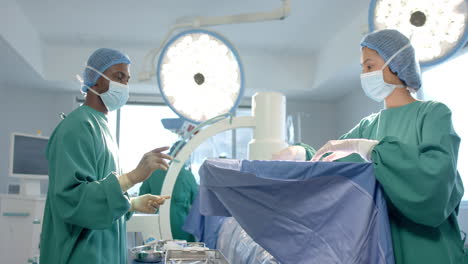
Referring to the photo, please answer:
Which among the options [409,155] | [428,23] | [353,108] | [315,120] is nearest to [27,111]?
[315,120]

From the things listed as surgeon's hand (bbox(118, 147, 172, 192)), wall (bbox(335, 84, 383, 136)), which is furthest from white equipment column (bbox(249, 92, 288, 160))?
wall (bbox(335, 84, 383, 136))

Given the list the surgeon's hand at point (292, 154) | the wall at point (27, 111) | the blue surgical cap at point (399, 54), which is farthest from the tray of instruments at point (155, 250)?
the wall at point (27, 111)

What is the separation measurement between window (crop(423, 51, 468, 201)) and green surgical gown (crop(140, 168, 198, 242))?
7.85ft

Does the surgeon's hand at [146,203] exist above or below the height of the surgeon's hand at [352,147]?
below

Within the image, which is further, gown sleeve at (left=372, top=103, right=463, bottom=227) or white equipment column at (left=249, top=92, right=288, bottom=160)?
white equipment column at (left=249, top=92, right=288, bottom=160)

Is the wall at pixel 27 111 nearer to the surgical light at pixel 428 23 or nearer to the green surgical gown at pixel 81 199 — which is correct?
the green surgical gown at pixel 81 199

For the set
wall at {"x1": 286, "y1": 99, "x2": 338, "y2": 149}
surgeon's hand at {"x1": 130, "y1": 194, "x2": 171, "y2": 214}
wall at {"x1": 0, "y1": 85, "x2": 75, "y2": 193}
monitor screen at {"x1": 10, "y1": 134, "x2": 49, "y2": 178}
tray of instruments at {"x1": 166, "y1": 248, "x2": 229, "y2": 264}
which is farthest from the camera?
wall at {"x1": 286, "y1": 99, "x2": 338, "y2": 149}

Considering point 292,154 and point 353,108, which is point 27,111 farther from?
point 292,154

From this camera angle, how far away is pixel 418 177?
39.8 inches

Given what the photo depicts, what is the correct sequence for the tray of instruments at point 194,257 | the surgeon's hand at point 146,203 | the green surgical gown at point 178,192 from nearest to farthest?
the tray of instruments at point 194,257 < the surgeon's hand at point 146,203 < the green surgical gown at point 178,192

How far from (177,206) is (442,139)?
2.65m

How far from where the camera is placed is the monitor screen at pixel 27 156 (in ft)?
11.7

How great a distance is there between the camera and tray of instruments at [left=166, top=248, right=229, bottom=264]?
1317 millimetres

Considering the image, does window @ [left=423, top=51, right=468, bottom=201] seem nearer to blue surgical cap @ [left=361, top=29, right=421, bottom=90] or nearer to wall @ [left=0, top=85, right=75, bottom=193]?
blue surgical cap @ [left=361, top=29, right=421, bottom=90]
